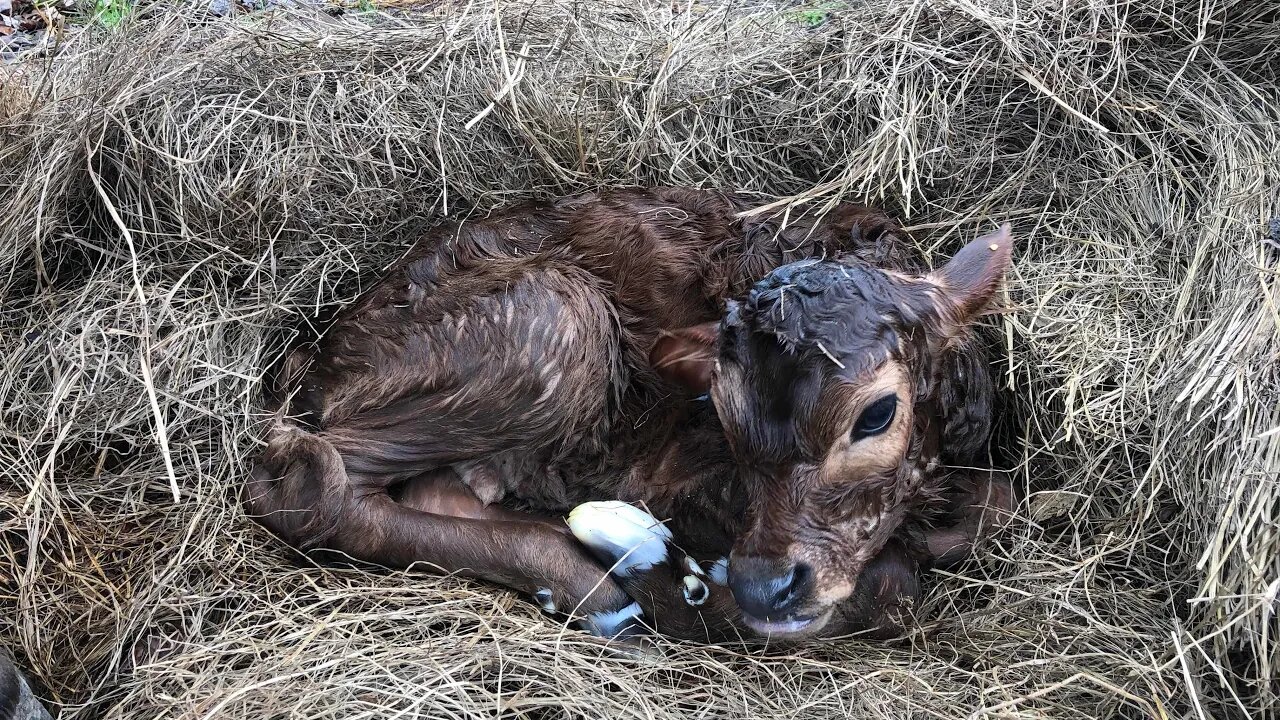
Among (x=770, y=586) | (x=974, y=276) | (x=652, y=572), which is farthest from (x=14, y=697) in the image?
(x=974, y=276)

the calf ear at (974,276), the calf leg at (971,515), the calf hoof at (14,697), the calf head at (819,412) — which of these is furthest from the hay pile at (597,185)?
the calf ear at (974,276)

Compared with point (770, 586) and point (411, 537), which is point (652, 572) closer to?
point (770, 586)

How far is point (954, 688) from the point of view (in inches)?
113

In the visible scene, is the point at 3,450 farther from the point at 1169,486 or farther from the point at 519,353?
the point at 1169,486

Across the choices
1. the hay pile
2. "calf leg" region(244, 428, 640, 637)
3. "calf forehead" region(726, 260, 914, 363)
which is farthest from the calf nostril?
"calf leg" region(244, 428, 640, 637)

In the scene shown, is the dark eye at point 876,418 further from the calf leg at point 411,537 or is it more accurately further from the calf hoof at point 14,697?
the calf hoof at point 14,697

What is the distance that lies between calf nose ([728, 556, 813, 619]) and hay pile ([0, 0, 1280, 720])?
256 millimetres

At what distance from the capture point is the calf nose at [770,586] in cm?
280

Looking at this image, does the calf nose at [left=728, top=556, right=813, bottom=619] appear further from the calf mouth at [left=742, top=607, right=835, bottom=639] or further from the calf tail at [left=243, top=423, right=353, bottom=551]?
the calf tail at [left=243, top=423, right=353, bottom=551]

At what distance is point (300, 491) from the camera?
3348mm

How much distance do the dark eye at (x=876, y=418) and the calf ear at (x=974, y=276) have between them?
470mm

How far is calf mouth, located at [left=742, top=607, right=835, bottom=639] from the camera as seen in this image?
2.89m

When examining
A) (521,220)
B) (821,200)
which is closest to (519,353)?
(521,220)

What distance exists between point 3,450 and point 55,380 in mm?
291
